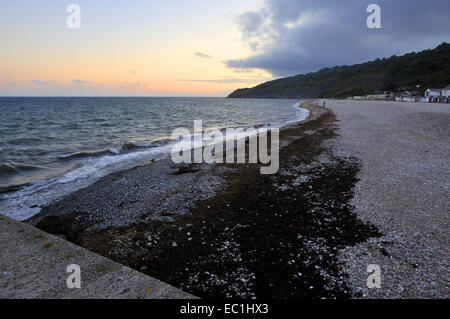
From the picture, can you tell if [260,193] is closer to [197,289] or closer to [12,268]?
[197,289]

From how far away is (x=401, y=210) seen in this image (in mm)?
7570

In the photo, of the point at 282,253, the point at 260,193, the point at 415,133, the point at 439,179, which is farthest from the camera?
the point at 415,133

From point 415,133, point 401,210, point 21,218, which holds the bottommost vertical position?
point 21,218

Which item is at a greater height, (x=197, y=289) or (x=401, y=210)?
(x=401, y=210)

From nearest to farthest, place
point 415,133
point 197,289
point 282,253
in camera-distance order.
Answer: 1. point 197,289
2. point 282,253
3. point 415,133

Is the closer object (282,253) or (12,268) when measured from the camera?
(12,268)

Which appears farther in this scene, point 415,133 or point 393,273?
point 415,133

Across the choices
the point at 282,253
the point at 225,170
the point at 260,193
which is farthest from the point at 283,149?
the point at 282,253

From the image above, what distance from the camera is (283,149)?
57.8 ft
